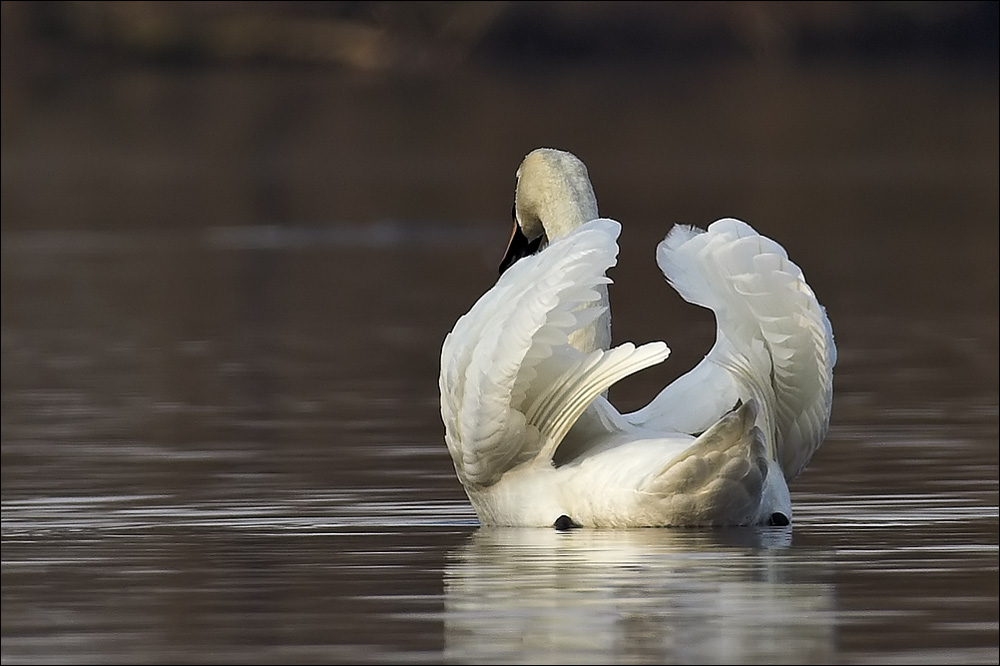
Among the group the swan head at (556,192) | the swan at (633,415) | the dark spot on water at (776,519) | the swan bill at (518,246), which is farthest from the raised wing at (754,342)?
the swan bill at (518,246)

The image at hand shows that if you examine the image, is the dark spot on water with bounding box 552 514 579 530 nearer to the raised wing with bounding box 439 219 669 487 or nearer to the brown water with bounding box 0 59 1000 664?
the brown water with bounding box 0 59 1000 664

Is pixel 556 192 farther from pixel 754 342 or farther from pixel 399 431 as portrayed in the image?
pixel 399 431

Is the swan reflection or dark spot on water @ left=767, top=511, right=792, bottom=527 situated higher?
dark spot on water @ left=767, top=511, right=792, bottom=527

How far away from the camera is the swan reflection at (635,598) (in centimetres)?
707

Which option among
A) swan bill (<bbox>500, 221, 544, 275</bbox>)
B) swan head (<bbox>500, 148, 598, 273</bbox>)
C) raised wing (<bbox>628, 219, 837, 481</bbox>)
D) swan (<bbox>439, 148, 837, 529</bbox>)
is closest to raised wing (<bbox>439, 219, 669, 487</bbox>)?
swan (<bbox>439, 148, 837, 529</bbox>)

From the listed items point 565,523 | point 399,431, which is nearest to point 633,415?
point 565,523

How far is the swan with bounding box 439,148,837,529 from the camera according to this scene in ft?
29.0

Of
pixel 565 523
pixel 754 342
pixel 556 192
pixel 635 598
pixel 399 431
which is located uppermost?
pixel 556 192

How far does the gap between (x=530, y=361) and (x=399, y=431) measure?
10.1 feet

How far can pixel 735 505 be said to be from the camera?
890cm

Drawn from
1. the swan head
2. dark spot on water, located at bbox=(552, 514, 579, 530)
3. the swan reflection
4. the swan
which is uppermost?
the swan head

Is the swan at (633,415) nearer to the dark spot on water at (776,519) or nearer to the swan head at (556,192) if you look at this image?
the dark spot on water at (776,519)

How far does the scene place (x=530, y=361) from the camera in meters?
9.08

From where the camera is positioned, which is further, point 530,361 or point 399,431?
point 399,431
